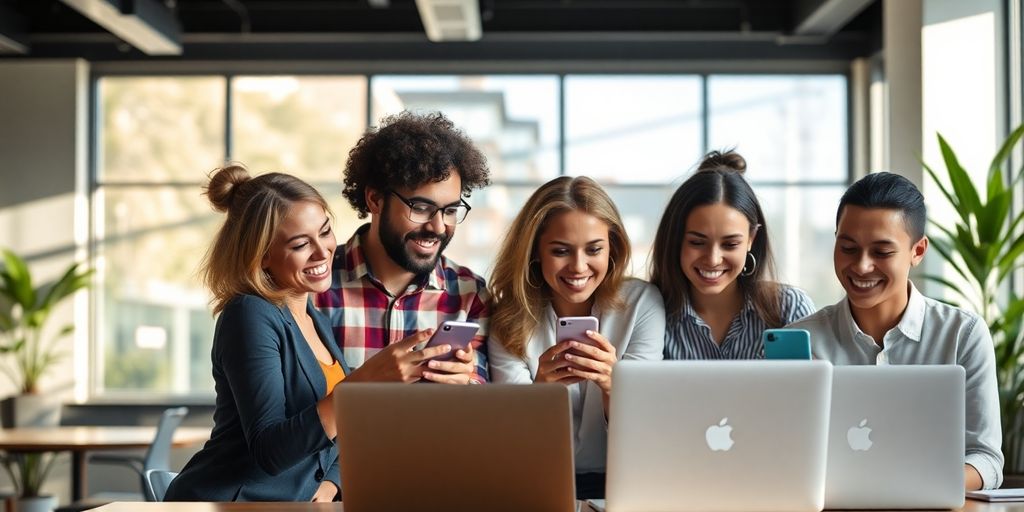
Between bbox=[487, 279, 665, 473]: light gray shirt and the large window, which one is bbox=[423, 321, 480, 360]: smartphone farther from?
the large window

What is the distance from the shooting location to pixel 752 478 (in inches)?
79.3

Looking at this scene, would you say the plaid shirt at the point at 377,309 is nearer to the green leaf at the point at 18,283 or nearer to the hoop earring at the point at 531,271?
the hoop earring at the point at 531,271

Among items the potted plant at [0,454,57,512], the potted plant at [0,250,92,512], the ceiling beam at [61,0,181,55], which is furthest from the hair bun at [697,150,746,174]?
the potted plant at [0,250,92,512]

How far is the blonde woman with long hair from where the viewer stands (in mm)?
2984

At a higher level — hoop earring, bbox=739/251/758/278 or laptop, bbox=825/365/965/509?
hoop earring, bbox=739/251/758/278

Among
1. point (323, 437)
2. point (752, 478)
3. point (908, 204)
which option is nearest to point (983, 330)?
point (908, 204)

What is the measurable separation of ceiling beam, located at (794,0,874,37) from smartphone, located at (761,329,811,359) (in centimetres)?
510

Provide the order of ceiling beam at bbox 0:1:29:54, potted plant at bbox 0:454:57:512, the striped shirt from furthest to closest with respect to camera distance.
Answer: ceiling beam at bbox 0:1:29:54 → potted plant at bbox 0:454:57:512 → the striped shirt

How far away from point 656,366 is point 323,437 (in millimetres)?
850

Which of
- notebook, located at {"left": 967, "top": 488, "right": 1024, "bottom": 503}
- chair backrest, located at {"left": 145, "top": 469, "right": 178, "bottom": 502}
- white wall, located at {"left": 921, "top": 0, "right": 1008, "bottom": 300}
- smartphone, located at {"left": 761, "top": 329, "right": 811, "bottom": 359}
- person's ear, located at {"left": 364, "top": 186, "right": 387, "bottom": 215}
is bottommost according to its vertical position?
chair backrest, located at {"left": 145, "top": 469, "right": 178, "bottom": 502}

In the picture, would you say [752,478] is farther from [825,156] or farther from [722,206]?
[825,156]

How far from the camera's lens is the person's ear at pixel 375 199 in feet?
10.4

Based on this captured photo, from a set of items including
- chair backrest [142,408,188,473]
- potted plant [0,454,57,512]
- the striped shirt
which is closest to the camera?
the striped shirt

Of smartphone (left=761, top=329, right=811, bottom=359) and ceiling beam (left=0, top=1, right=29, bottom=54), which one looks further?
ceiling beam (left=0, top=1, right=29, bottom=54)
